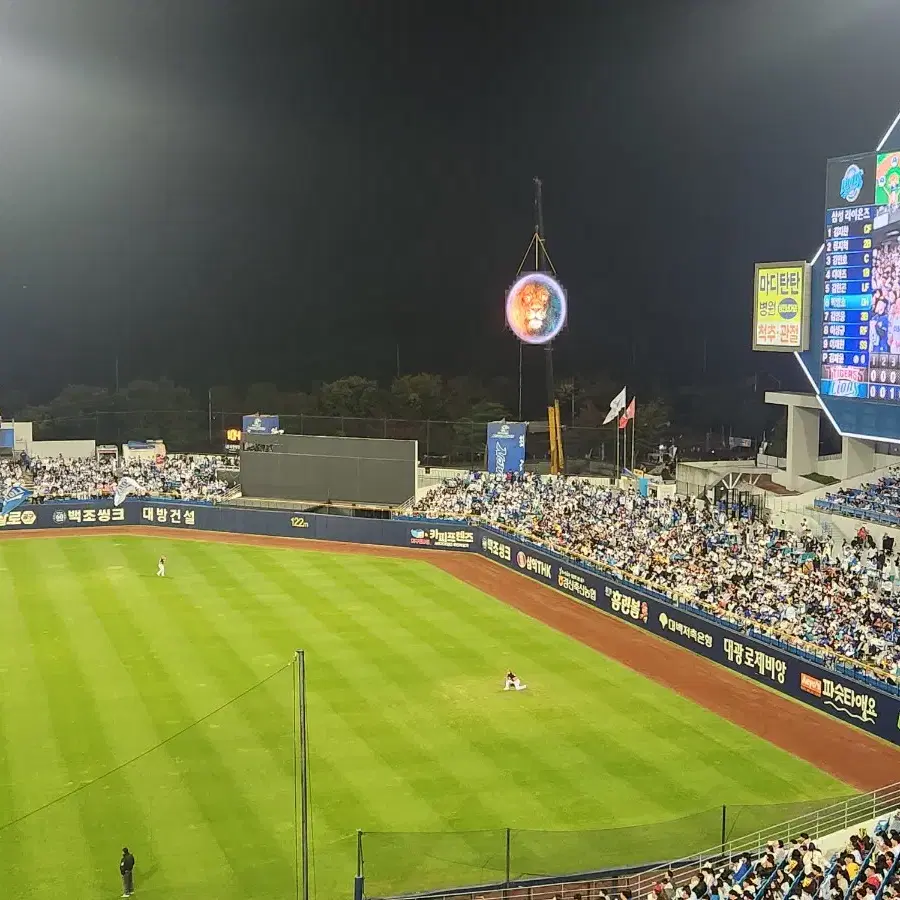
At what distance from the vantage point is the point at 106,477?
51938 millimetres

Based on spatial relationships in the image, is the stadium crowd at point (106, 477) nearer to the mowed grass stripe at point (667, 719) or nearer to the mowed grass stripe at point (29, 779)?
the mowed grass stripe at point (29, 779)

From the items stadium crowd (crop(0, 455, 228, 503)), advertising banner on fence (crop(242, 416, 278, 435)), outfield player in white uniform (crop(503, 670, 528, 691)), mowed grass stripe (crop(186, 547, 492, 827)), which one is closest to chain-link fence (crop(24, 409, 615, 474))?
advertising banner on fence (crop(242, 416, 278, 435))

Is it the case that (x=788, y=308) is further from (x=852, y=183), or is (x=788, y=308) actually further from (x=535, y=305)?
(x=535, y=305)

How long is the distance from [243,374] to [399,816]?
8763 centimetres

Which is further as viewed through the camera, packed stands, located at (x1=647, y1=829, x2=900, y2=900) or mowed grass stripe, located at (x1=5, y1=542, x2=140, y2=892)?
mowed grass stripe, located at (x1=5, y1=542, x2=140, y2=892)

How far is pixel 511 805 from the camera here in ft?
58.5

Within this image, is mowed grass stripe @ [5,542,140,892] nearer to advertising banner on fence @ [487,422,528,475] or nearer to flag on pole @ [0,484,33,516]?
flag on pole @ [0,484,33,516]

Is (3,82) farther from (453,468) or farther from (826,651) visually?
(826,651)

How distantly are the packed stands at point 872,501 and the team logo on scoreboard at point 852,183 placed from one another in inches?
389

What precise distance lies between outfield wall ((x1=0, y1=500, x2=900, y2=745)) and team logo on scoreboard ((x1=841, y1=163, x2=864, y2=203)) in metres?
12.1

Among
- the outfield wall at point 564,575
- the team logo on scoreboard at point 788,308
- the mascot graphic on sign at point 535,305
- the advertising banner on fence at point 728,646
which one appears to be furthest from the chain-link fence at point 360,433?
the team logo on scoreboard at point 788,308

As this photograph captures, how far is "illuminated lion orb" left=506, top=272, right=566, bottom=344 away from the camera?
44.2 metres

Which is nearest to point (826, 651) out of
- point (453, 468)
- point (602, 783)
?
point (602, 783)

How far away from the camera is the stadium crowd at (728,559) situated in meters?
23.6
